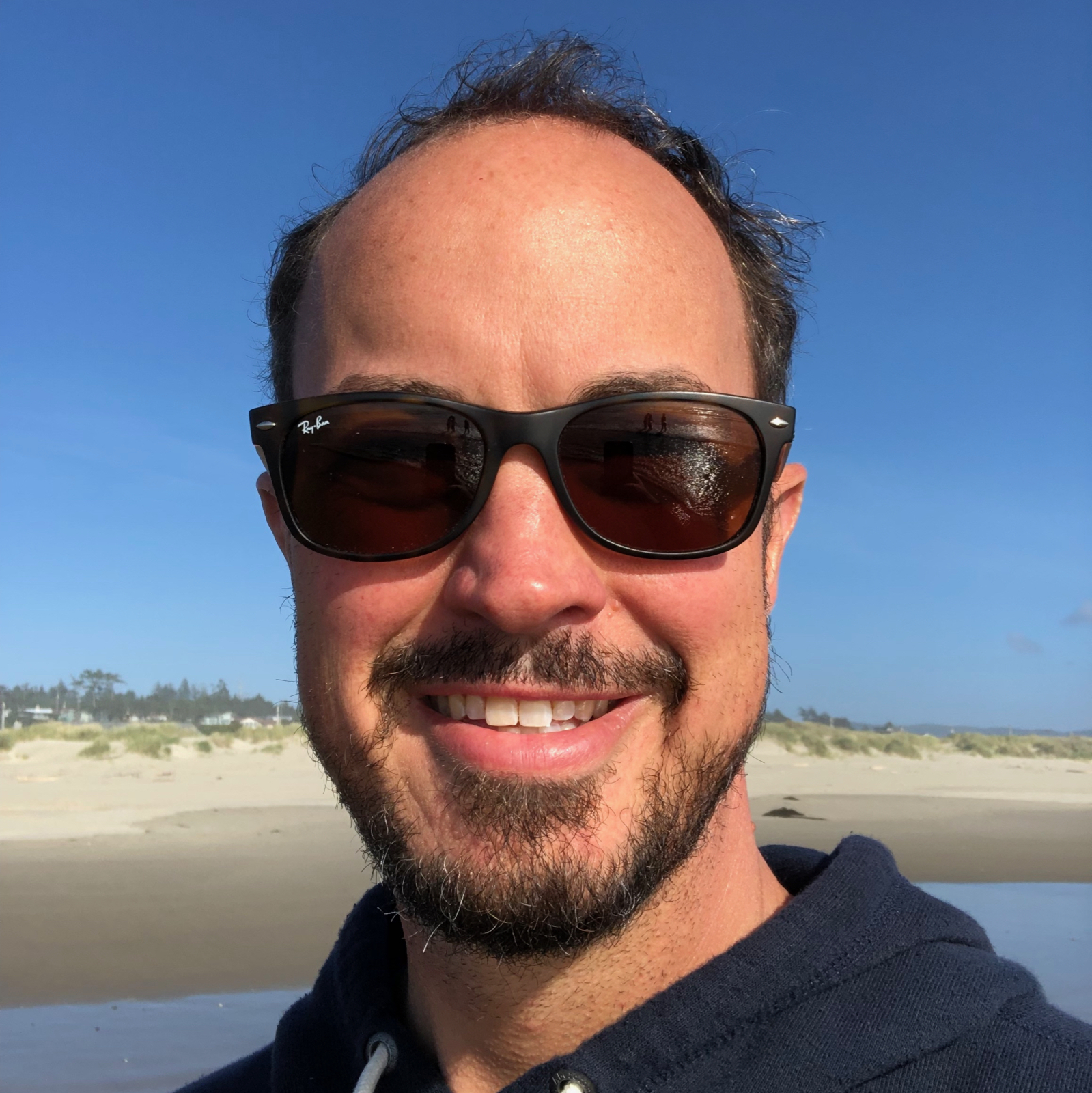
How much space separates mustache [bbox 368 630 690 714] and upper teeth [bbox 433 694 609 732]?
0.03 meters

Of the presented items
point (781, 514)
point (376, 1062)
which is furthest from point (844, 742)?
point (376, 1062)

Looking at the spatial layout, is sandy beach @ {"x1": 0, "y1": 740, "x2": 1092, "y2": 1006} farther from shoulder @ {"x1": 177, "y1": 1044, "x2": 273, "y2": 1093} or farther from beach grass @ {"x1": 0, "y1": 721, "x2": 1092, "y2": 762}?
shoulder @ {"x1": 177, "y1": 1044, "x2": 273, "y2": 1093}

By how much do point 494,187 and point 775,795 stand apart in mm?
16259

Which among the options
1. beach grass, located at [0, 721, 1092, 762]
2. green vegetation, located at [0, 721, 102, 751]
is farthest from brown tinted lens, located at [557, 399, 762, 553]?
green vegetation, located at [0, 721, 102, 751]

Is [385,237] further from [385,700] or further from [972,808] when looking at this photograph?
[972,808]

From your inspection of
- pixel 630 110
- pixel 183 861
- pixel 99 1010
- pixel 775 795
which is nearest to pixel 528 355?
pixel 630 110

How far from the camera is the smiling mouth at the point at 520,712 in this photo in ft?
4.71

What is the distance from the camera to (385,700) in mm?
1466

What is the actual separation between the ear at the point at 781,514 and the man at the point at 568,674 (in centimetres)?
21

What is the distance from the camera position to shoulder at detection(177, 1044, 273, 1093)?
199cm

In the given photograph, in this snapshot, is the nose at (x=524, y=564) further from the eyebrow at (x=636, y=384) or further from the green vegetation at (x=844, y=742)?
the green vegetation at (x=844, y=742)

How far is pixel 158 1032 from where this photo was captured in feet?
19.7

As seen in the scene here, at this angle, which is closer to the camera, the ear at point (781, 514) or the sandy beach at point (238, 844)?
the ear at point (781, 514)

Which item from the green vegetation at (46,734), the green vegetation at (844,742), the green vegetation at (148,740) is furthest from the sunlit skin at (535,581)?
the green vegetation at (844,742)
